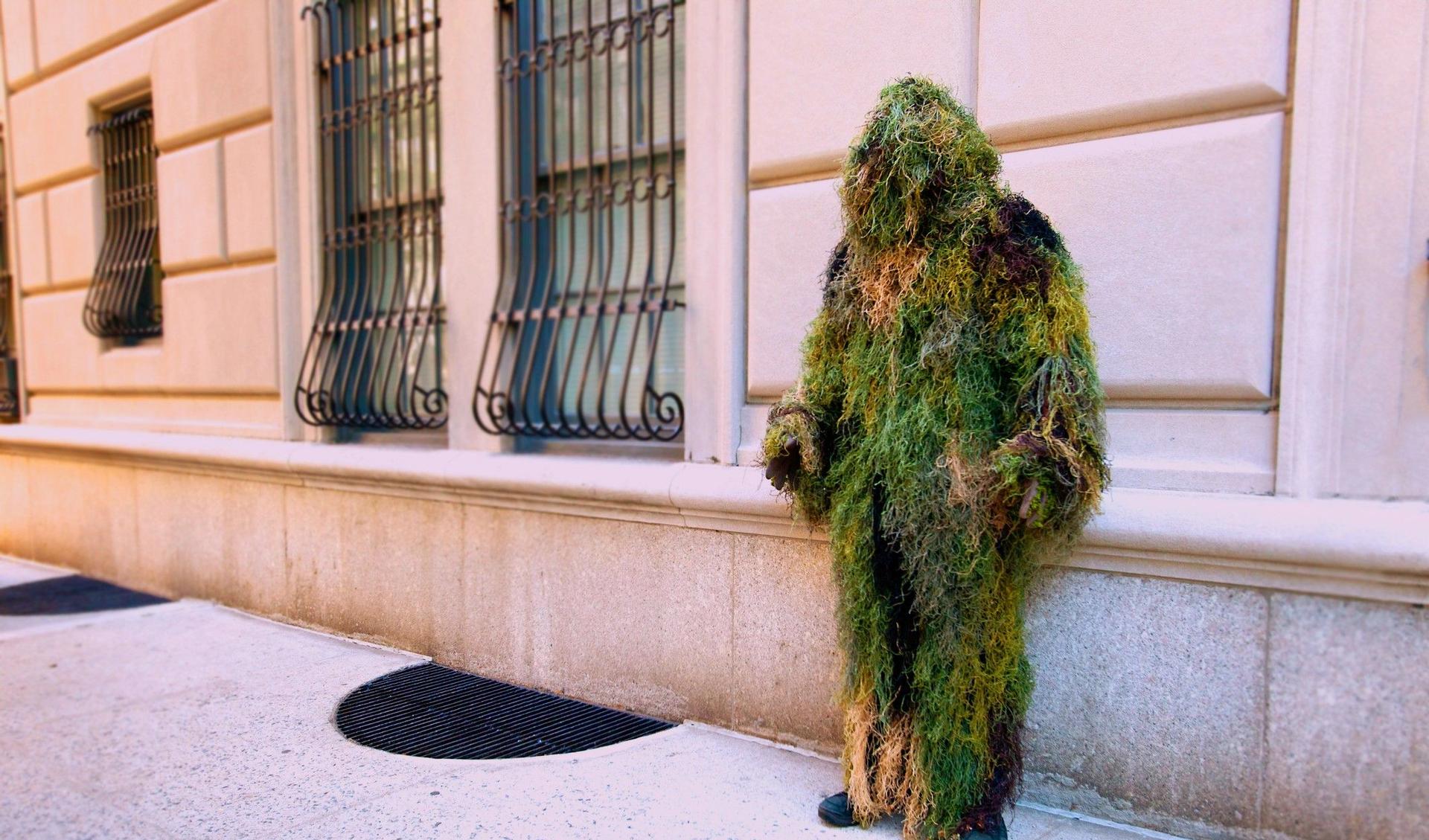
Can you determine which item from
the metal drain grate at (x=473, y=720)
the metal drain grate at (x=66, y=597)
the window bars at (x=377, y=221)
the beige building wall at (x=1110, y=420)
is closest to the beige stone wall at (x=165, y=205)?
the beige building wall at (x=1110, y=420)

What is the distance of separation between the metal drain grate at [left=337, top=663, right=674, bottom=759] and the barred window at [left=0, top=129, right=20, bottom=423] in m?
6.53

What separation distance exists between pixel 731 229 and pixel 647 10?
1275 mm

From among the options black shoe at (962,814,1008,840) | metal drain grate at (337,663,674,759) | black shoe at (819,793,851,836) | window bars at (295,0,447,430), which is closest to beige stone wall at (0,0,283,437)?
window bars at (295,0,447,430)

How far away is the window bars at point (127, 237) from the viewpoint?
7289 mm

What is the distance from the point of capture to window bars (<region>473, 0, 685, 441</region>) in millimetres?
4457

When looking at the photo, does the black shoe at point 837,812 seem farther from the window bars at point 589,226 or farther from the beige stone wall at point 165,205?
the beige stone wall at point 165,205

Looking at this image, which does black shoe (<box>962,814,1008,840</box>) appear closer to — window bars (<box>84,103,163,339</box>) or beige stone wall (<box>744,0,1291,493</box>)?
beige stone wall (<box>744,0,1291,493</box>)

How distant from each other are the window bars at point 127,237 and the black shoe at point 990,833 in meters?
6.96

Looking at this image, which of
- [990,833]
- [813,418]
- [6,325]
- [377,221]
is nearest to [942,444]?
[813,418]

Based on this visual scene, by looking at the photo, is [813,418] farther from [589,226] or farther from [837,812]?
[589,226]

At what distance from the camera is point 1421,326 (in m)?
2.58

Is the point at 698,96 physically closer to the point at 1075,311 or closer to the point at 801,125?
the point at 801,125

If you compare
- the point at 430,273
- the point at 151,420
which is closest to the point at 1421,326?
the point at 430,273

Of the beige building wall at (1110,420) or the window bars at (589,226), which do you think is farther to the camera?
the window bars at (589,226)
